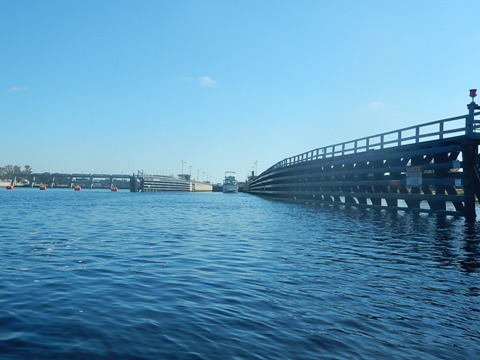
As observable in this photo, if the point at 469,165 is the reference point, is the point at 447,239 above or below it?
below

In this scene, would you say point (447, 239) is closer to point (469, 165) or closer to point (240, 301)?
point (469, 165)

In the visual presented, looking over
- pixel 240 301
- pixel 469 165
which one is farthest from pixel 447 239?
pixel 240 301

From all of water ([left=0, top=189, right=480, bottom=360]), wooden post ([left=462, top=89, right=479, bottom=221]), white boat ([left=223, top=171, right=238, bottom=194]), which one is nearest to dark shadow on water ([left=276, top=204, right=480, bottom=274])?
water ([left=0, top=189, right=480, bottom=360])

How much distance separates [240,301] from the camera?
680cm

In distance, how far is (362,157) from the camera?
3250 cm

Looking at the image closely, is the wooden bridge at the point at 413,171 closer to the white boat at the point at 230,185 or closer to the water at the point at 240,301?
the water at the point at 240,301

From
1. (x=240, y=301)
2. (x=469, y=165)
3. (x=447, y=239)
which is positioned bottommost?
(x=240, y=301)

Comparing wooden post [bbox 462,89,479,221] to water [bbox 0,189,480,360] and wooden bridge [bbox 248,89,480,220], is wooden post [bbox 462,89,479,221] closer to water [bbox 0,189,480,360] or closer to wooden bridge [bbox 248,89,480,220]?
wooden bridge [bbox 248,89,480,220]

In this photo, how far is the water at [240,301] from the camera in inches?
189

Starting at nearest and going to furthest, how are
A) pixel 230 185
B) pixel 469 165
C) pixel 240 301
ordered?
pixel 240 301 < pixel 469 165 < pixel 230 185

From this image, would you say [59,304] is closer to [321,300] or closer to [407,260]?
[321,300]

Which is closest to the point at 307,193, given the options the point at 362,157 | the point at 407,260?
the point at 362,157

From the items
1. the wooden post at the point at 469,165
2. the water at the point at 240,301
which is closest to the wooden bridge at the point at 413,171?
the wooden post at the point at 469,165

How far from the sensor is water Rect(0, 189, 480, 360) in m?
4.79
